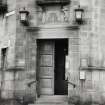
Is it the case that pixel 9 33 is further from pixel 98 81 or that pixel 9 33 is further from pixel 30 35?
pixel 98 81

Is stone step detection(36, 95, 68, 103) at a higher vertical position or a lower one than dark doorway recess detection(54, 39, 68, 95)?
lower

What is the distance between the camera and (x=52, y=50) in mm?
13859

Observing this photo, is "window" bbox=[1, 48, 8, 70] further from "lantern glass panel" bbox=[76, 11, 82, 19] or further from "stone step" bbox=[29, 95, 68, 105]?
"lantern glass panel" bbox=[76, 11, 82, 19]

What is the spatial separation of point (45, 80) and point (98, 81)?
2.38 metres

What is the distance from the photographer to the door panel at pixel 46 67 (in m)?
13.6

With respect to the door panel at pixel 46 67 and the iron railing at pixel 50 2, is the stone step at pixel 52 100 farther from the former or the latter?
the iron railing at pixel 50 2

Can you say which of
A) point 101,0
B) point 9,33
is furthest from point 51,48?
point 101,0

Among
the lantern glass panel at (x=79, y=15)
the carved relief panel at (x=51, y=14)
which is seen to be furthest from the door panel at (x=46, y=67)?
the lantern glass panel at (x=79, y=15)

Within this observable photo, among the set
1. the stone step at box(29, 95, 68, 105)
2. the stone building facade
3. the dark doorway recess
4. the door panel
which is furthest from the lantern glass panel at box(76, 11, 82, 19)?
the stone step at box(29, 95, 68, 105)

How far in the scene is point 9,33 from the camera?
1425 centimetres

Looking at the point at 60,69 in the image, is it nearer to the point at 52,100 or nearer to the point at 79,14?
the point at 52,100

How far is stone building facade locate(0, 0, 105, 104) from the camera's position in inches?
507

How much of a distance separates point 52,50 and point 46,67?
31.6 inches

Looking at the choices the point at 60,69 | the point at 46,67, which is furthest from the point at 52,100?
the point at 60,69
